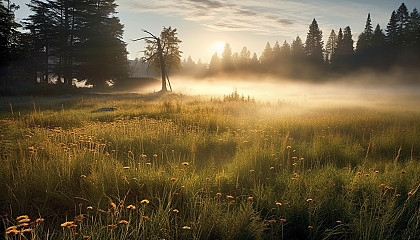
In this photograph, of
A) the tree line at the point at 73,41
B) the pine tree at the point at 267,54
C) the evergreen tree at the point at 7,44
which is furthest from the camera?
the pine tree at the point at 267,54

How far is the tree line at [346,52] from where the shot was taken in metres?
51.6

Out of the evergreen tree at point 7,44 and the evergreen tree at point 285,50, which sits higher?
the evergreen tree at point 285,50

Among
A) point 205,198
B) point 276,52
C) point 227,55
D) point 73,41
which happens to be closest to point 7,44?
point 73,41

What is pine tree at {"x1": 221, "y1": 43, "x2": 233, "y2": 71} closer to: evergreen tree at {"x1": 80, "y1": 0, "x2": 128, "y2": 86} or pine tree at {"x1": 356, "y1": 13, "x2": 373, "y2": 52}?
pine tree at {"x1": 356, "y1": 13, "x2": 373, "y2": 52}

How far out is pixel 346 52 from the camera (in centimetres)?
6125

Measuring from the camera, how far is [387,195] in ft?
12.3

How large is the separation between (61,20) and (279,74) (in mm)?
43869

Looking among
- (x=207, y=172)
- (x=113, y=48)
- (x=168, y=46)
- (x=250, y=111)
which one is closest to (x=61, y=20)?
(x=113, y=48)

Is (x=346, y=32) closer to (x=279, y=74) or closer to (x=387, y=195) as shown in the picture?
(x=279, y=74)

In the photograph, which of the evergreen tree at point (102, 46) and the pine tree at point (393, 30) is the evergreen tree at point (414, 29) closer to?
the pine tree at point (393, 30)

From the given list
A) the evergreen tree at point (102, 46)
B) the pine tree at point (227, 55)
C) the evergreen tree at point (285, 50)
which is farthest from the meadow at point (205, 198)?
the pine tree at point (227, 55)

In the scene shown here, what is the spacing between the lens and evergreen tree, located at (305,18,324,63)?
212 feet

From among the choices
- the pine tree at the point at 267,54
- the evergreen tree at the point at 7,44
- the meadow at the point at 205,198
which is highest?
the pine tree at the point at 267,54

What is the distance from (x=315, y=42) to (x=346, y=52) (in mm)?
7471
